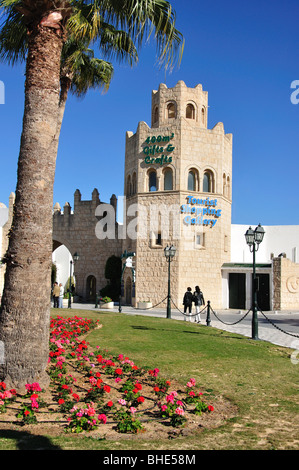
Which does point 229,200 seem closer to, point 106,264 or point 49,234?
point 106,264

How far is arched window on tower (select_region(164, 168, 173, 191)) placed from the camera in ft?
93.9

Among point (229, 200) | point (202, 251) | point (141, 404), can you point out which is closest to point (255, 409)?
point (141, 404)

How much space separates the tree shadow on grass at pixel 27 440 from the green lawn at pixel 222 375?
0.9 inches

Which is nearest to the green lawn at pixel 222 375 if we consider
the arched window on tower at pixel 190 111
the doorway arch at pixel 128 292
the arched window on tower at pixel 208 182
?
the arched window on tower at pixel 208 182

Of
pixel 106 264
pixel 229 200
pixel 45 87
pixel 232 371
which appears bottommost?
pixel 232 371

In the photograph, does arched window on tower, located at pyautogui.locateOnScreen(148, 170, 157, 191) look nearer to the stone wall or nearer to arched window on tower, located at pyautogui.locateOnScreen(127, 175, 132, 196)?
arched window on tower, located at pyautogui.locateOnScreen(127, 175, 132, 196)

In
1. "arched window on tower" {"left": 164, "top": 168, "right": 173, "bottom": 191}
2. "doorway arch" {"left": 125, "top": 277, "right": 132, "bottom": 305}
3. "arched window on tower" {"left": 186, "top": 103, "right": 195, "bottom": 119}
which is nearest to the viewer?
"arched window on tower" {"left": 164, "top": 168, "right": 173, "bottom": 191}

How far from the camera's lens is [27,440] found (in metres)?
4.91

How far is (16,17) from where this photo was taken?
30.2 feet

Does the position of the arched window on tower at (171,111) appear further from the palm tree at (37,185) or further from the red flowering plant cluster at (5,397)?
the red flowering plant cluster at (5,397)

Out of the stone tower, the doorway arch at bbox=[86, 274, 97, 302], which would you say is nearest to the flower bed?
the stone tower

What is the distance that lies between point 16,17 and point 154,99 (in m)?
22.5

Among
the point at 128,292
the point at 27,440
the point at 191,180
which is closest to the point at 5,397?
the point at 27,440

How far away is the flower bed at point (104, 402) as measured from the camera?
5.49 meters
